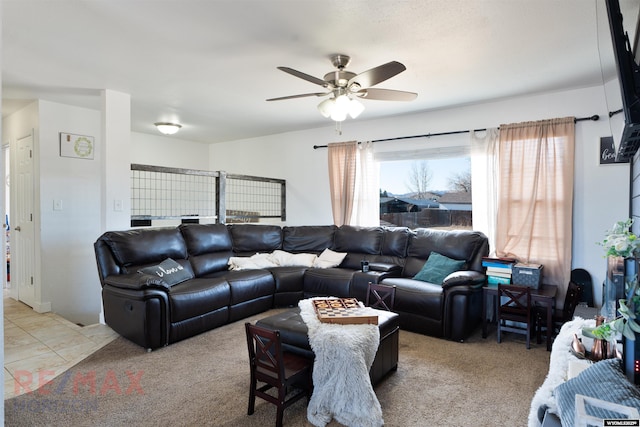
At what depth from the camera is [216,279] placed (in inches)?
144

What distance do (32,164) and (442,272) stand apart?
4791 millimetres

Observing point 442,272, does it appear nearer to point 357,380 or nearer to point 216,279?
point 357,380

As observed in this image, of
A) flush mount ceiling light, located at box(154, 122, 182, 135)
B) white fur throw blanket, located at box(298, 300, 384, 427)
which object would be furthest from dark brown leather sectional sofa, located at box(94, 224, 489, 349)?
flush mount ceiling light, located at box(154, 122, 182, 135)

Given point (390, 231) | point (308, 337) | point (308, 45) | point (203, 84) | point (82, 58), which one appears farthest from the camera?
point (390, 231)

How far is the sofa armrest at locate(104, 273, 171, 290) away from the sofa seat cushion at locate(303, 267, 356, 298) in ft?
5.18

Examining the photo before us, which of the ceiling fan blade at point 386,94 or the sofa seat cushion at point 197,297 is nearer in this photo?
the ceiling fan blade at point 386,94

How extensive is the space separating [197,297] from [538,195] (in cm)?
352

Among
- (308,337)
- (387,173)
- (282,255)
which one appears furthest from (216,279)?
(387,173)

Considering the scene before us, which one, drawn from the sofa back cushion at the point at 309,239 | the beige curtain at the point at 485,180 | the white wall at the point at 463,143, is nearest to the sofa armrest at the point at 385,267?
the sofa back cushion at the point at 309,239

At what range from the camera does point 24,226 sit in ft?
14.6

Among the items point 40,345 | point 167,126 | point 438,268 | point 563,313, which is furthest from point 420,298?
point 167,126

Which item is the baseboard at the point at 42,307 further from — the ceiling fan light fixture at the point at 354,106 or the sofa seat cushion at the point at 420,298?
the ceiling fan light fixture at the point at 354,106

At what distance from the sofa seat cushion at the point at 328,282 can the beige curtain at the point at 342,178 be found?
1075mm

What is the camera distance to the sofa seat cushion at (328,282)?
4.02m
